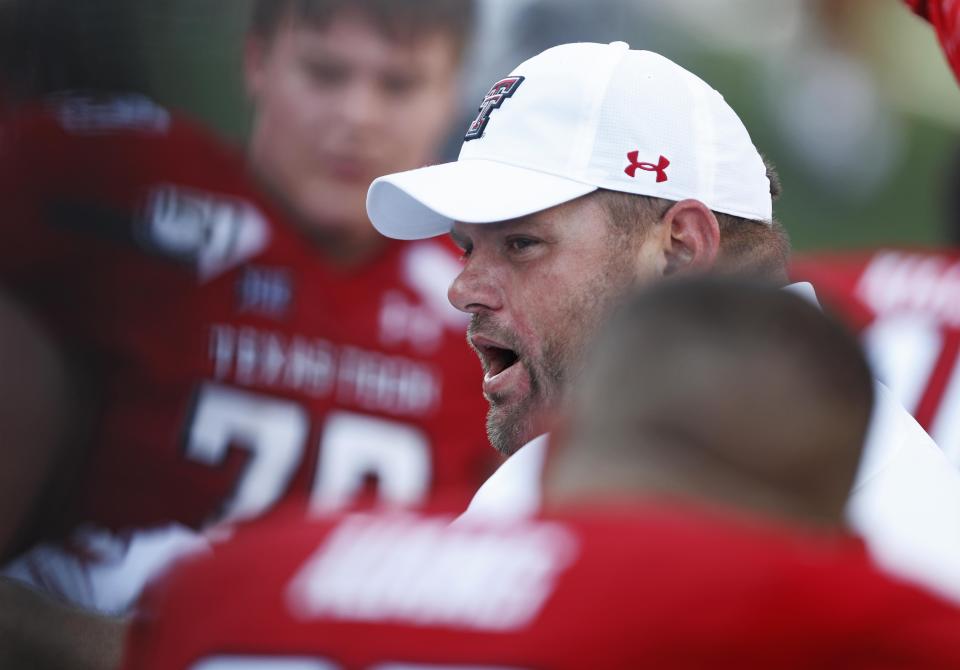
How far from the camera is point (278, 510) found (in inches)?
119

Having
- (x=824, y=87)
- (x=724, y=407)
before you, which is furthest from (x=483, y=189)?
(x=824, y=87)

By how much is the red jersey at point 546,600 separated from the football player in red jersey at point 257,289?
6.40 ft

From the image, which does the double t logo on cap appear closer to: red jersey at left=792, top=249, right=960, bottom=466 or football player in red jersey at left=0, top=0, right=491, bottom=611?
football player in red jersey at left=0, top=0, right=491, bottom=611

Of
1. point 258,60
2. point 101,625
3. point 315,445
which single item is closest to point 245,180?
point 258,60

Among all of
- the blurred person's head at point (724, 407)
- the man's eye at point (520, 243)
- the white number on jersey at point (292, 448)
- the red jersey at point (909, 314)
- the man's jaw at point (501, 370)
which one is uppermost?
the blurred person's head at point (724, 407)

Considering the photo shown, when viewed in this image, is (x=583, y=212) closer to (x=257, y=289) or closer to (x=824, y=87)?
(x=257, y=289)

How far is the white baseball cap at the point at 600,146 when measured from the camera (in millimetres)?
1958

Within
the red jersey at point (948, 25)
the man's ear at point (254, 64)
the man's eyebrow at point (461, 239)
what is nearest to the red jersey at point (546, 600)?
the man's eyebrow at point (461, 239)

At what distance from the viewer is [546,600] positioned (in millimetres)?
930

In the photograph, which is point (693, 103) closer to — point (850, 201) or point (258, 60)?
point (258, 60)

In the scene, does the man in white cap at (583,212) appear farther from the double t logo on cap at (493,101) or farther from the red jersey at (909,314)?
the red jersey at (909,314)

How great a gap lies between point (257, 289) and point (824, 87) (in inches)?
59.0

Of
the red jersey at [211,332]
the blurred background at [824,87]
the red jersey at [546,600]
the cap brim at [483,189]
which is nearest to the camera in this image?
the red jersey at [546,600]

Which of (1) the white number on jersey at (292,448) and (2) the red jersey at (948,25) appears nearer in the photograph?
(2) the red jersey at (948,25)
